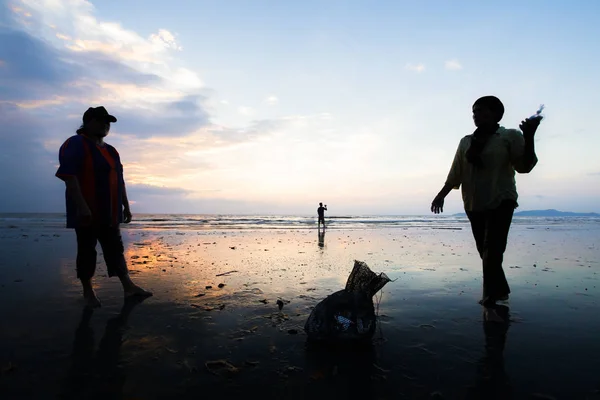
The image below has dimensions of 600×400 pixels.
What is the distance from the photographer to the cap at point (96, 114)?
4.62m

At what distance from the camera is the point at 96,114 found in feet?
15.2

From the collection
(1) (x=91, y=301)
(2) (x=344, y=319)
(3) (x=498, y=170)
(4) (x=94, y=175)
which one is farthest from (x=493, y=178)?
(1) (x=91, y=301)

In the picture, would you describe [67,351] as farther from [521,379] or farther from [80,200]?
[521,379]

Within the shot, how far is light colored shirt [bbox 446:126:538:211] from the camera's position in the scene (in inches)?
161

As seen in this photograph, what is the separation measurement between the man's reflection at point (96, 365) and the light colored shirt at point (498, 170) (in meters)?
4.19

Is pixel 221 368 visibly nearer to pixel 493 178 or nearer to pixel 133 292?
pixel 133 292

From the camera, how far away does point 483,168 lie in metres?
4.27

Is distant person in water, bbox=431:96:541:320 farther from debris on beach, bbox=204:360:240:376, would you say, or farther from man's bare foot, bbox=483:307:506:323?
debris on beach, bbox=204:360:240:376

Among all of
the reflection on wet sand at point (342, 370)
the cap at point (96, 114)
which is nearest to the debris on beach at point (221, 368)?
the reflection on wet sand at point (342, 370)

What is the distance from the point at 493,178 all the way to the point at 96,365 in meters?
4.51

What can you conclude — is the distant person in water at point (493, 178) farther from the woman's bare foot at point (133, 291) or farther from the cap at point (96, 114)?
the cap at point (96, 114)

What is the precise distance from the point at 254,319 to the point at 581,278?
21.2 feet

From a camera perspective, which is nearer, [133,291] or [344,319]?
[344,319]

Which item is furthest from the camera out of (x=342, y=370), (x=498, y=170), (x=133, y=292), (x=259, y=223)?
(x=259, y=223)
